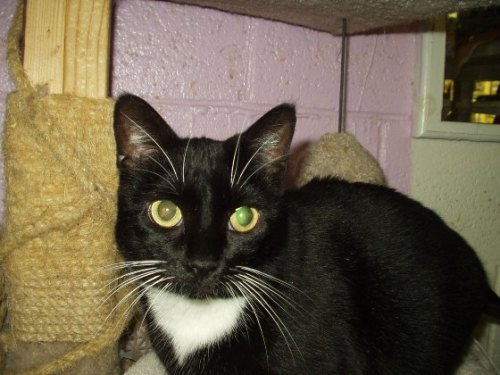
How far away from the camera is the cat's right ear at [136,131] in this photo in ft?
2.56

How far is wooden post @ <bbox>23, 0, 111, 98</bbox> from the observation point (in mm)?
773

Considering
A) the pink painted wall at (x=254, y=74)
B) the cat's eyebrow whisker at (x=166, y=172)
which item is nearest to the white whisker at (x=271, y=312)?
the cat's eyebrow whisker at (x=166, y=172)

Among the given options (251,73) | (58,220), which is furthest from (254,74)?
(58,220)

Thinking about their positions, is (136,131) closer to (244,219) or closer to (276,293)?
(244,219)

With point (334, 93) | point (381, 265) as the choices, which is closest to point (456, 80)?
point (334, 93)

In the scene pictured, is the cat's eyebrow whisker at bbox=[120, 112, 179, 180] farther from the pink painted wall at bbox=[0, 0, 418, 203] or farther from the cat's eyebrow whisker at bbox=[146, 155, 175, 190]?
the pink painted wall at bbox=[0, 0, 418, 203]

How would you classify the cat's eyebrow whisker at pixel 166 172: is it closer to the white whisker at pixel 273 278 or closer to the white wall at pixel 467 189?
the white whisker at pixel 273 278

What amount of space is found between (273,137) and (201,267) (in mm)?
293

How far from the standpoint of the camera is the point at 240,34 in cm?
130

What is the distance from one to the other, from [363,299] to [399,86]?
940 millimetres

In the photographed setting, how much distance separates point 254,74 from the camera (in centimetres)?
134

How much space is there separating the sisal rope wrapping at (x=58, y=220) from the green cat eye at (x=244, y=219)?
25cm

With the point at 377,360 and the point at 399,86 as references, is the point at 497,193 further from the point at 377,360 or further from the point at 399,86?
the point at 377,360

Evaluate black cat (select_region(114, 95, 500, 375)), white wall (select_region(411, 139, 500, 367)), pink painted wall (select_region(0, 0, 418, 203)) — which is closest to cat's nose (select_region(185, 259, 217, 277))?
black cat (select_region(114, 95, 500, 375))
